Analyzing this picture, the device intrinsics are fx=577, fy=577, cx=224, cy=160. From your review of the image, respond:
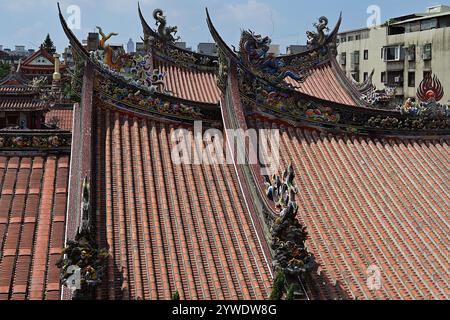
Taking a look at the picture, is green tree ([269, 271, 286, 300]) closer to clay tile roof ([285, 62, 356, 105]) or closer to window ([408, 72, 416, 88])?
clay tile roof ([285, 62, 356, 105])

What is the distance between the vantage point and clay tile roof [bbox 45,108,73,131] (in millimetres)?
31773

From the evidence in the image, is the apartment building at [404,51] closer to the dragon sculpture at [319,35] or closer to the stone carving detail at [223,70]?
the dragon sculpture at [319,35]

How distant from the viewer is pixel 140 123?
12508 millimetres

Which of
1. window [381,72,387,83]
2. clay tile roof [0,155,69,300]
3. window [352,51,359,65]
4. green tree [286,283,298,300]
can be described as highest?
window [352,51,359,65]

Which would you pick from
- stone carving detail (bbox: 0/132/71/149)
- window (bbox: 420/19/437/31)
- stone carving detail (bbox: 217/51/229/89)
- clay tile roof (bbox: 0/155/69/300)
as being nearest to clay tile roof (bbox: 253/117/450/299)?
stone carving detail (bbox: 217/51/229/89)

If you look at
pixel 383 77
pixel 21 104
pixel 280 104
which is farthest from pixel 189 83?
pixel 383 77

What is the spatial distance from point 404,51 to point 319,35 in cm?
2598

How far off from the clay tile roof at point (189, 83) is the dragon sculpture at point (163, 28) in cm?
115

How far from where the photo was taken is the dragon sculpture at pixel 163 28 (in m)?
27.1

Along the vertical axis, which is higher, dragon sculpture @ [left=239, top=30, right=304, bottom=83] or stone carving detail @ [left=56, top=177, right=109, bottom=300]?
dragon sculpture @ [left=239, top=30, right=304, bottom=83]

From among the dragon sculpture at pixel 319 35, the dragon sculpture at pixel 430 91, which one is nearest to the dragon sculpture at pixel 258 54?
the dragon sculpture at pixel 430 91

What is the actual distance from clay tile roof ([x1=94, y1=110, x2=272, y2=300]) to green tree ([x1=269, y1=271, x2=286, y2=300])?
498mm

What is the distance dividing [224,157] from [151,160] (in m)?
1.54

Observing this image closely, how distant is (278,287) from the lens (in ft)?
28.2
